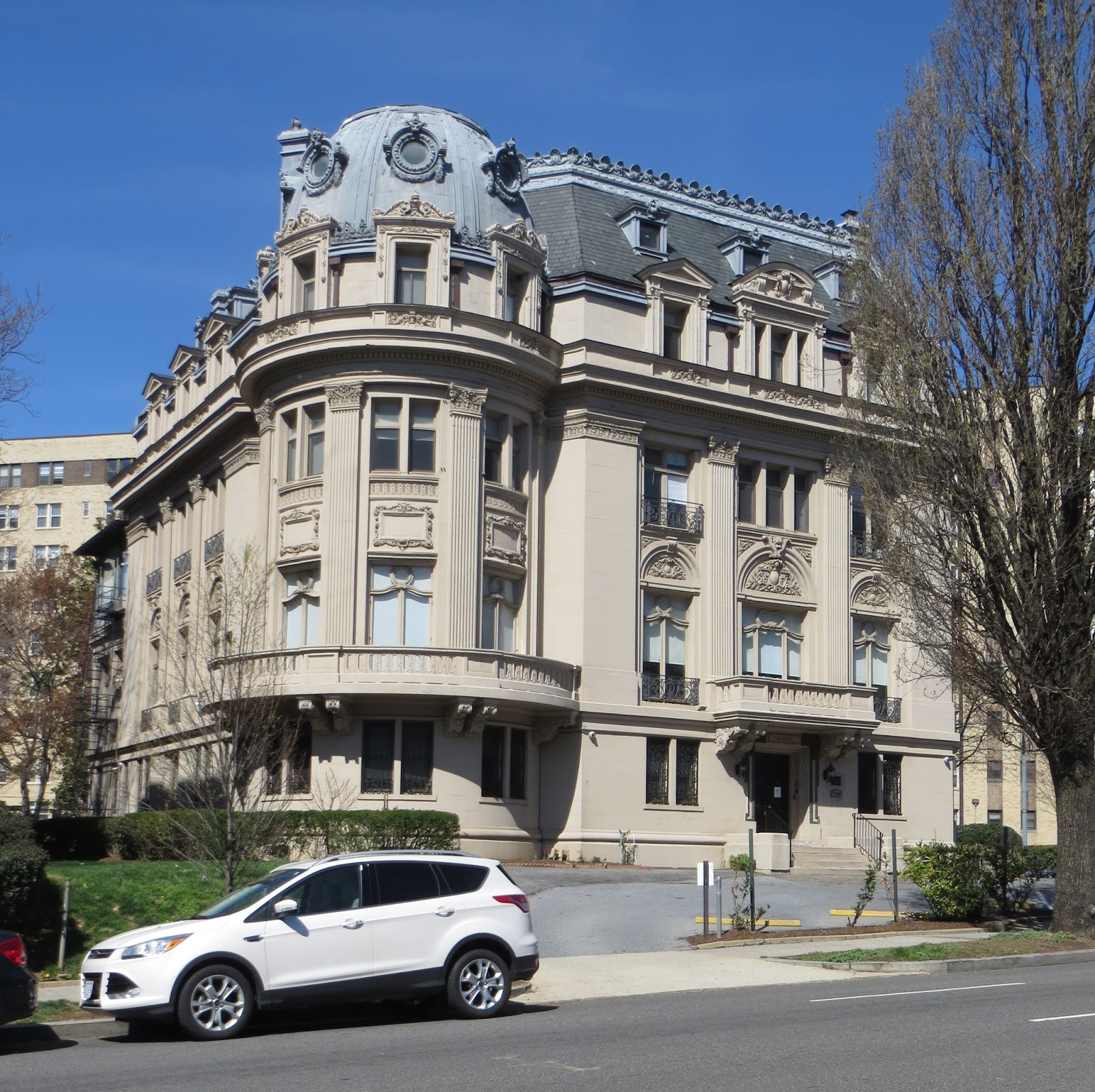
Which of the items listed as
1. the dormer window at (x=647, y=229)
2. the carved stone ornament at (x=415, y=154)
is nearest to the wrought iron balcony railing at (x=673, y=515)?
the dormer window at (x=647, y=229)

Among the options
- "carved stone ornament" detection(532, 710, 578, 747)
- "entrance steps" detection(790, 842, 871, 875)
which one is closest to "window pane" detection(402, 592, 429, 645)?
"carved stone ornament" detection(532, 710, 578, 747)

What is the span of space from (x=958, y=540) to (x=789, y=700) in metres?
15.3

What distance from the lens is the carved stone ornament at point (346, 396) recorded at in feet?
118

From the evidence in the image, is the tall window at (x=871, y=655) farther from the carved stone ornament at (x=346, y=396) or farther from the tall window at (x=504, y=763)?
the carved stone ornament at (x=346, y=396)

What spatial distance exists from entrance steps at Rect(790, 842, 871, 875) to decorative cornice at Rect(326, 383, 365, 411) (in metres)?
15.7

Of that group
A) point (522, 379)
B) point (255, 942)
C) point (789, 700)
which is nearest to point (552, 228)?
point (522, 379)

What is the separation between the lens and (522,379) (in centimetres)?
3741

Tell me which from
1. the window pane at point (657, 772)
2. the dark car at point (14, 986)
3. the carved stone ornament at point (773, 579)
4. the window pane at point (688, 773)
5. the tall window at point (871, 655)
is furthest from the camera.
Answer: the tall window at point (871, 655)

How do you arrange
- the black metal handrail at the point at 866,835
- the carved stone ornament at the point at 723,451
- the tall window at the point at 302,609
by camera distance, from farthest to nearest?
the black metal handrail at the point at 866,835 < the carved stone ornament at the point at 723,451 < the tall window at the point at 302,609

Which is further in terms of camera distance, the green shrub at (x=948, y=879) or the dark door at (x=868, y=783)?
the dark door at (x=868, y=783)

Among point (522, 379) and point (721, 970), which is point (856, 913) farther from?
point (522, 379)

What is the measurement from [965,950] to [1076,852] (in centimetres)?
438

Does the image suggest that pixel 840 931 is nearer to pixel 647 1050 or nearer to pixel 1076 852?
pixel 1076 852

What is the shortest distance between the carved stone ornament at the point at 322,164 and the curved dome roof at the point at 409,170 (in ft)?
0.06
